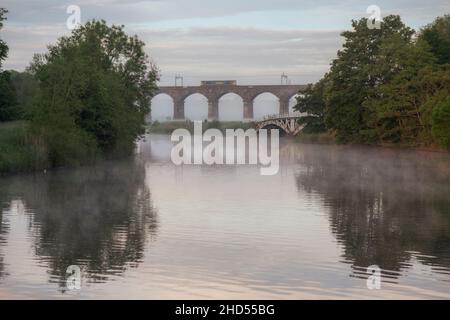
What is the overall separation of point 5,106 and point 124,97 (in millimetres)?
10884

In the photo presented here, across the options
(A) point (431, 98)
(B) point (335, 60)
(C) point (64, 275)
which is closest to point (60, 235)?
(C) point (64, 275)

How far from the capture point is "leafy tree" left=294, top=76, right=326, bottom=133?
114 m

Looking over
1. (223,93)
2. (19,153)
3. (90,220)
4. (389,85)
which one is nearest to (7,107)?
(19,153)

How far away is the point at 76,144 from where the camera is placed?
54250mm

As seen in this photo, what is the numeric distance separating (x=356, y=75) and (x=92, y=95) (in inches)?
1542

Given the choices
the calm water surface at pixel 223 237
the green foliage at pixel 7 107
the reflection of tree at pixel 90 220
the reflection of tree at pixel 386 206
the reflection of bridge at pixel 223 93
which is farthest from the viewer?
the reflection of bridge at pixel 223 93

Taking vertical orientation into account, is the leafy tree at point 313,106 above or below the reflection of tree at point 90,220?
above

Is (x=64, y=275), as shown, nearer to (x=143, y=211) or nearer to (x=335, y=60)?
(x=143, y=211)

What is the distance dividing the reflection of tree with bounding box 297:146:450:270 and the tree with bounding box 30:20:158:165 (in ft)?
46.8

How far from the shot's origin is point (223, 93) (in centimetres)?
19538

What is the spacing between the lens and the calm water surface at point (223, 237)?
56.9 ft

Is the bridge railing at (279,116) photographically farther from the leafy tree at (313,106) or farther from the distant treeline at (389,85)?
the distant treeline at (389,85)

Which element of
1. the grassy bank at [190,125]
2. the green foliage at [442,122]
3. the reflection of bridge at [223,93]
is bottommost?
the grassy bank at [190,125]

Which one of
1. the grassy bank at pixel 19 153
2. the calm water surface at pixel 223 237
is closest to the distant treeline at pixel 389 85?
the calm water surface at pixel 223 237
